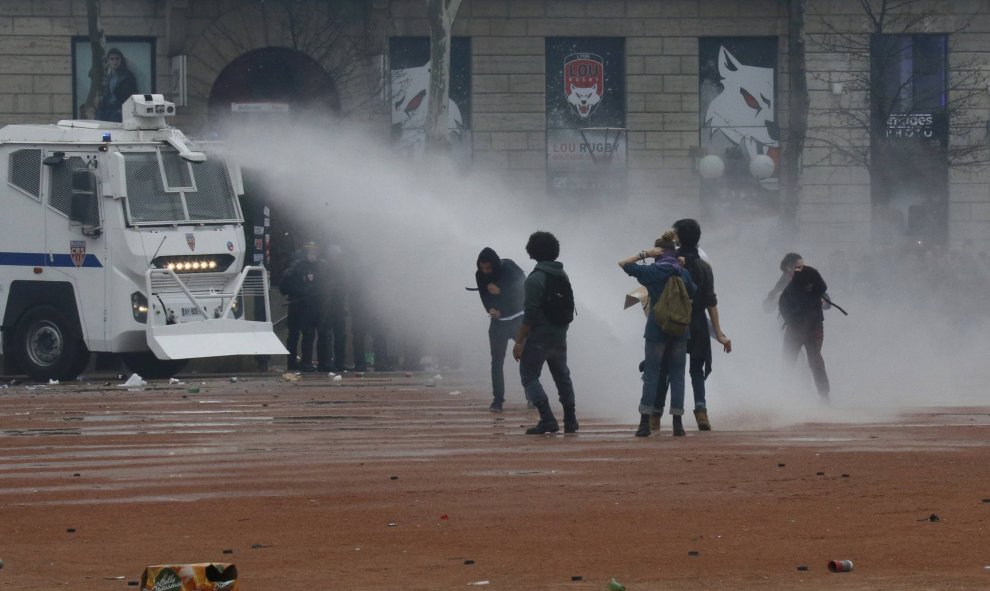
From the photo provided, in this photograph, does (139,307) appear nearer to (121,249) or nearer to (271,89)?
(121,249)

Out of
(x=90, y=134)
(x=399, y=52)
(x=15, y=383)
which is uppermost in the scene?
(x=399, y=52)

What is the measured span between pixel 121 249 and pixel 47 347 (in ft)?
6.10

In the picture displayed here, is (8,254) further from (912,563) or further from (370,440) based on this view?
(912,563)

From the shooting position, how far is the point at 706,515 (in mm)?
10805

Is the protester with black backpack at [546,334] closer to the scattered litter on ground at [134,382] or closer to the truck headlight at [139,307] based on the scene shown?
the scattered litter on ground at [134,382]

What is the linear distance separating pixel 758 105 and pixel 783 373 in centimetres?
1976

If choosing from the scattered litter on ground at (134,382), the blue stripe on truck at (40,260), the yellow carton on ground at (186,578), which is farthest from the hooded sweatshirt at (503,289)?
the yellow carton on ground at (186,578)

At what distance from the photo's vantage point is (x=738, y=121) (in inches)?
1565

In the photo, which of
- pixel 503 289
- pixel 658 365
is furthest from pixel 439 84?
pixel 658 365

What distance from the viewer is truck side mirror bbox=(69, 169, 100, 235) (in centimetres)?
2436

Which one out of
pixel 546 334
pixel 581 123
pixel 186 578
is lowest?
pixel 186 578

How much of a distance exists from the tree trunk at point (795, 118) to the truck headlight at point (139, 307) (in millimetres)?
17660

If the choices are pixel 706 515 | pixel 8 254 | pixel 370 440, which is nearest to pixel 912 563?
pixel 706 515

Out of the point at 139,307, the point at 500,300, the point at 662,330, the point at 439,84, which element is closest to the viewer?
the point at 662,330
